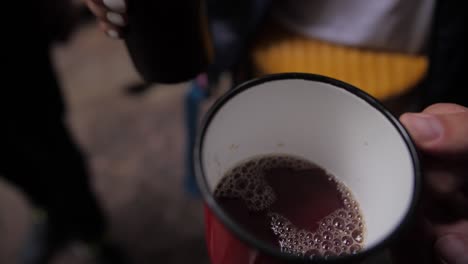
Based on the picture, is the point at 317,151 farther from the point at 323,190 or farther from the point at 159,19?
the point at 159,19

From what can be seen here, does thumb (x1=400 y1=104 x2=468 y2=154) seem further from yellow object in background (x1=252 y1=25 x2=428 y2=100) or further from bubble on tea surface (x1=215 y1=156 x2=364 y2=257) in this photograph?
yellow object in background (x1=252 y1=25 x2=428 y2=100)

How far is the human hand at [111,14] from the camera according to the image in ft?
1.76

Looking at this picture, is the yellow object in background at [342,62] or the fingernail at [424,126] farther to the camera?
the yellow object in background at [342,62]

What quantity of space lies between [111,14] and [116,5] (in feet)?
0.06

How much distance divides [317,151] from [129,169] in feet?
3.37

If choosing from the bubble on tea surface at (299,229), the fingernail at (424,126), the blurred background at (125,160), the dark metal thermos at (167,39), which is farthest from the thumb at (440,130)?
the blurred background at (125,160)

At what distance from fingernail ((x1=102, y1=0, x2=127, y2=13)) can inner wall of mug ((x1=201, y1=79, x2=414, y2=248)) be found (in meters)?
0.19

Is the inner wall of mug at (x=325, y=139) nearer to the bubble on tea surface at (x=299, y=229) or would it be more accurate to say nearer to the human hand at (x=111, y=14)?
the bubble on tea surface at (x=299, y=229)

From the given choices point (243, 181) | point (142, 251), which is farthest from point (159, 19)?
point (142, 251)

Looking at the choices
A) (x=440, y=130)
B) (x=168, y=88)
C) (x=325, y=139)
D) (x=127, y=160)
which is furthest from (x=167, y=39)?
(x=168, y=88)

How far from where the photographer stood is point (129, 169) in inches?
58.0

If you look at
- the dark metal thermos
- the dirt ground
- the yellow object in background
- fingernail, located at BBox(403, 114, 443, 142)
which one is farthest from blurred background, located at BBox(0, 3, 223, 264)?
fingernail, located at BBox(403, 114, 443, 142)

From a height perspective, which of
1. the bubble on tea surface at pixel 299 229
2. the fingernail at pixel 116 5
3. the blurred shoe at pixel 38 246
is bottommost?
the blurred shoe at pixel 38 246

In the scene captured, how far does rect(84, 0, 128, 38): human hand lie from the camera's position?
0.54 meters
